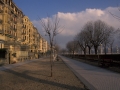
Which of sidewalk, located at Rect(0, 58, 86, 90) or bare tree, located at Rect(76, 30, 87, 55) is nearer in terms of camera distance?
sidewalk, located at Rect(0, 58, 86, 90)

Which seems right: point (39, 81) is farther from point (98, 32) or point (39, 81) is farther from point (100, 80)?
point (98, 32)

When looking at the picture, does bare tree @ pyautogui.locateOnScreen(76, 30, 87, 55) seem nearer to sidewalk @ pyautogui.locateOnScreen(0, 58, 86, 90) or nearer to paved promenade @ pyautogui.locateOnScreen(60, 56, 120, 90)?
paved promenade @ pyautogui.locateOnScreen(60, 56, 120, 90)

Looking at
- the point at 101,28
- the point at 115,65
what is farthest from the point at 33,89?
the point at 101,28

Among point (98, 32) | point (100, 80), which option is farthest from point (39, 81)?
point (98, 32)

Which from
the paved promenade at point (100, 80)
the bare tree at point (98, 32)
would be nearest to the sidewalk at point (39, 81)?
the paved promenade at point (100, 80)

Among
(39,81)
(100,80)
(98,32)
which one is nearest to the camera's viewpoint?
(39,81)

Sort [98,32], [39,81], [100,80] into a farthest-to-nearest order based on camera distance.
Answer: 1. [98,32]
2. [100,80]
3. [39,81]

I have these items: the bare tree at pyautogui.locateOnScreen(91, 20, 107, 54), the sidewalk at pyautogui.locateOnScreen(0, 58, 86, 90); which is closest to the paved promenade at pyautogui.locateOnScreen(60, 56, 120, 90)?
the sidewalk at pyautogui.locateOnScreen(0, 58, 86, 90)

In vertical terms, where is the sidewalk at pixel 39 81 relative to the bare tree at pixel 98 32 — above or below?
below

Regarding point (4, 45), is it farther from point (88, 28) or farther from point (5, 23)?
point (88, 28)

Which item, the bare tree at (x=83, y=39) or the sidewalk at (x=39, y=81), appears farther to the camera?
the bare tree at (x=83, y=39)

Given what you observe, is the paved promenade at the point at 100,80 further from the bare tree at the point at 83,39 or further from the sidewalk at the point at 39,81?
the bare tree at the point at 83,39

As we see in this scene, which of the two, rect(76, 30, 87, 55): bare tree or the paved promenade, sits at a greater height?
rect(76, 30, 87, 55): bare tree

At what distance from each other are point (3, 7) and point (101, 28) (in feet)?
95.8
